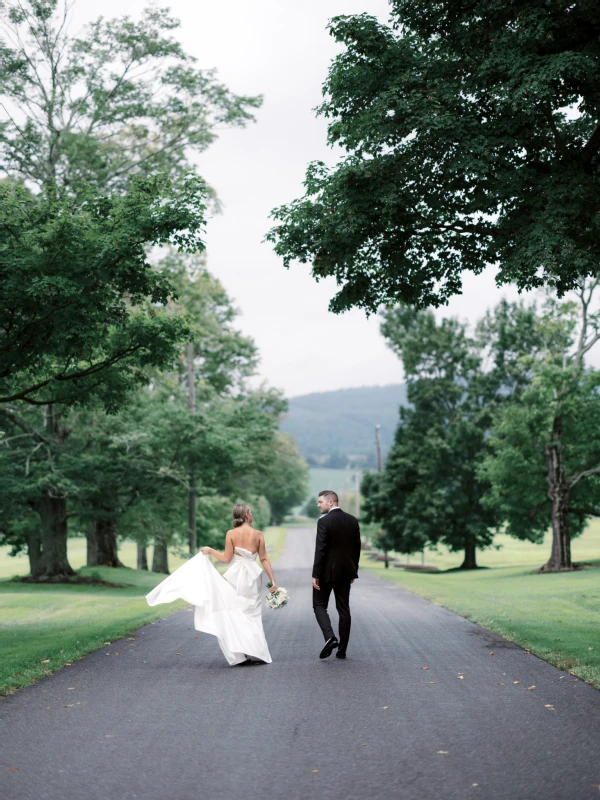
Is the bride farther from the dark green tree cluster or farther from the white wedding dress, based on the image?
the dark green tree cluster

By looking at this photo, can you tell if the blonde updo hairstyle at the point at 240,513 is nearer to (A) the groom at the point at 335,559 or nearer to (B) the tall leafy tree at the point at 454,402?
(A) the groom at the point at 335,559

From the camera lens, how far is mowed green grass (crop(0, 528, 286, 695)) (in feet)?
32.3

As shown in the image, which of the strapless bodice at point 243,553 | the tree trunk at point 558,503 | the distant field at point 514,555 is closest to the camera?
the strapless bodice at point 243,553

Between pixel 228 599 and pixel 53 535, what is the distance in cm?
2332

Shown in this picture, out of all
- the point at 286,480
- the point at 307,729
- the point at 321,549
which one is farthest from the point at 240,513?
the point at 286,480

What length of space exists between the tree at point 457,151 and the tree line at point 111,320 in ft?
8.15

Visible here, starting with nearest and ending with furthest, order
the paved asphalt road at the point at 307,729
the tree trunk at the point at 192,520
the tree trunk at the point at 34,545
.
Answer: the paved asphalt road at the point at 307,729, the tree trunk at the point at 34,545, the tree trunk at the point at 192,520

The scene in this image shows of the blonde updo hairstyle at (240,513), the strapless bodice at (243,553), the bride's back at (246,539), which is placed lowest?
the strapless bodice at (243,553)

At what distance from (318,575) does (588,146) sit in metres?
8.16

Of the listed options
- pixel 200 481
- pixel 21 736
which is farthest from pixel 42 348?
pixel 200 481

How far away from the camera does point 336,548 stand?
1020 cm

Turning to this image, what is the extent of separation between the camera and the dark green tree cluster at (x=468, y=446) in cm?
3916

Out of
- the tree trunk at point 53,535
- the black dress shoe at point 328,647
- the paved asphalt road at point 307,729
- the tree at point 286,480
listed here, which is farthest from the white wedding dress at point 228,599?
the tree at point 286,480

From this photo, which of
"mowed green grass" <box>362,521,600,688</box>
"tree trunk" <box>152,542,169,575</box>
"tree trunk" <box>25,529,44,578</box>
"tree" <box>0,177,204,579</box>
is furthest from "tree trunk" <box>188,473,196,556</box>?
"tree" <box>0,177,204,579</box>
